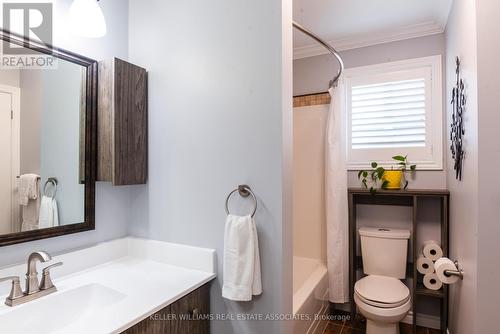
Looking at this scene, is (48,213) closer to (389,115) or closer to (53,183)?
(53,183)

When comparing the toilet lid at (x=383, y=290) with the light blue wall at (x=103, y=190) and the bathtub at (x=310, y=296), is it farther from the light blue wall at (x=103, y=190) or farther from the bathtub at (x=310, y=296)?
the light blue wall at (x=103, y=190)

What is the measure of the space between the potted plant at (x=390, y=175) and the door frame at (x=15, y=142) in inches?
93.2

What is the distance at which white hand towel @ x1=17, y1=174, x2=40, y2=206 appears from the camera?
→ 1226mm

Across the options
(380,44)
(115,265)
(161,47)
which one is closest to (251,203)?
(115,265)

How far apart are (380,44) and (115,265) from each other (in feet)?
9.08

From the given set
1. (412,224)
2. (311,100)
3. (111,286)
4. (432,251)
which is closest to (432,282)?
(432,251)

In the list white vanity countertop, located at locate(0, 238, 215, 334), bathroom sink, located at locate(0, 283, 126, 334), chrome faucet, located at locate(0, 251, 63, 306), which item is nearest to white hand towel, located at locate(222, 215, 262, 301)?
white vanity countertop, located at locate(0, 238, 215, 334)

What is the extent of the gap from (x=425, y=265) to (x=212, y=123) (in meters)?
2.05

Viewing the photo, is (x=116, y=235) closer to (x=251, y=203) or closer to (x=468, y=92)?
(x=251, y=203)

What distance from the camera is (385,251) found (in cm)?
231

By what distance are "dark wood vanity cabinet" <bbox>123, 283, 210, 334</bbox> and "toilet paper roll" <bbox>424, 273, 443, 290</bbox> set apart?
1741 millimetres

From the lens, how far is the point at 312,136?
271cm

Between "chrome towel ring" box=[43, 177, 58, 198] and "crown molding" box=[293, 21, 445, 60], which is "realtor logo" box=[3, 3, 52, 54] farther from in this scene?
"crown molding" box=[293, 21, 445, 60]

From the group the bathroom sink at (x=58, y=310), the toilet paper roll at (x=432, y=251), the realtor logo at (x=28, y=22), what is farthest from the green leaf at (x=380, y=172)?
the realtor logo at (x=28, y=22)
